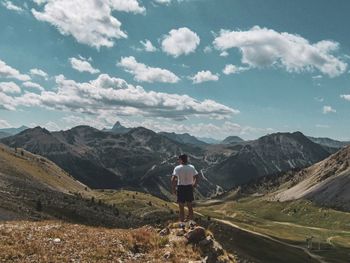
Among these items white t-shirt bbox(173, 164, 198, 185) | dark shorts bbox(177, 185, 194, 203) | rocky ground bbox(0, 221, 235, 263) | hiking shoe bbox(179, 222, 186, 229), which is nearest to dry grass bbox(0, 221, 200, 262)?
rocky ground bbox(0, 221, 235, 263)

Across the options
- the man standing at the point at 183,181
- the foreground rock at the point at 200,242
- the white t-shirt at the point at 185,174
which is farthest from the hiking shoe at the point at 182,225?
the white t-shirt at the point at 185,174

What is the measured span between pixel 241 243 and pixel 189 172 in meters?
123

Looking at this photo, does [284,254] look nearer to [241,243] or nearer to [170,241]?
[241,243]

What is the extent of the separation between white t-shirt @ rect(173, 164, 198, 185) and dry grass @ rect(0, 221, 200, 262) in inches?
163

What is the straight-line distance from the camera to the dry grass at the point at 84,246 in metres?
24.4

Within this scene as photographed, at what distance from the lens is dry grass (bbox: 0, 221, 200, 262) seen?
80.2 ft

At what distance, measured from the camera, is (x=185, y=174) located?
3281 centimetres

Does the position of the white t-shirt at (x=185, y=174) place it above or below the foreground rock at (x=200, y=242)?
above

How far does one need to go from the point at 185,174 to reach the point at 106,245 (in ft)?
26.5

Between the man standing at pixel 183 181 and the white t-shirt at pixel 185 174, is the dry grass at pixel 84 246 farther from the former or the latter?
the white t-shirt at pixel 185 174

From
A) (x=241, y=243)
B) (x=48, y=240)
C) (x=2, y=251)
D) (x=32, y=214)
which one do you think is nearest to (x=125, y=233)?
(x=48, y=240)

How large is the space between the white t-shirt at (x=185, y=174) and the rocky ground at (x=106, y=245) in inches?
134

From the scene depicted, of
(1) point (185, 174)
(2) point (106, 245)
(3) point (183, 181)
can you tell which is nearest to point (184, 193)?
(3) point (183, 181)

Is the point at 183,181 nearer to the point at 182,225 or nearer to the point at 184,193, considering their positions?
the point at 184,193
